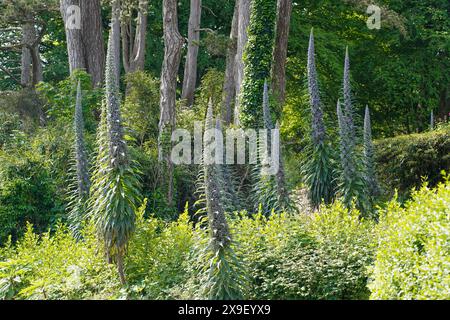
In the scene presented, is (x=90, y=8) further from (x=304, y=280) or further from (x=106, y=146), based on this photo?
(x=304, y=280)

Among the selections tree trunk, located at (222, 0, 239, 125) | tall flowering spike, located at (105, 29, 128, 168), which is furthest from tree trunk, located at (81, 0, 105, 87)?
tall flowering spike, located at (105, 29, 128, 168)

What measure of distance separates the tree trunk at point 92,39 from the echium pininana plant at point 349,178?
10549mm

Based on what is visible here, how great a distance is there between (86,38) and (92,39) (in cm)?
18

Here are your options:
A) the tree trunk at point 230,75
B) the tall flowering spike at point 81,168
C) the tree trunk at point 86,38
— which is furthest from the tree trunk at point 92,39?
the tall flowering spike at point 81,168

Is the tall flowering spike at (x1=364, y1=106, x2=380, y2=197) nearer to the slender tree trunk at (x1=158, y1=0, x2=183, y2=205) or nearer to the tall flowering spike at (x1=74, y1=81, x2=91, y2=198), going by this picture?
the slender tree trunk at (x1=158, y1=0, x2=183, y2=205)

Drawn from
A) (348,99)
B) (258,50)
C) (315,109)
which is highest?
(258,50)

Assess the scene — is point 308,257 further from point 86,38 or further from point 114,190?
point 86,38

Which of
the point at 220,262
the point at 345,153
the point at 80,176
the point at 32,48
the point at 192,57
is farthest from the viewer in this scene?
the point at 32,48

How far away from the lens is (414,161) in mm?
19906

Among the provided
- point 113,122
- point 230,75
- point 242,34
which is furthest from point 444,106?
point 113,122

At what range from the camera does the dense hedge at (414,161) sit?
19.8 metres

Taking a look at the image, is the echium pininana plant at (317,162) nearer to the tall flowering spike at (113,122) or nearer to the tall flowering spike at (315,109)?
the tall flowering spike at (315,109)

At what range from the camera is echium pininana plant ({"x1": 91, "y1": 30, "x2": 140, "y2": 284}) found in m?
14.4
